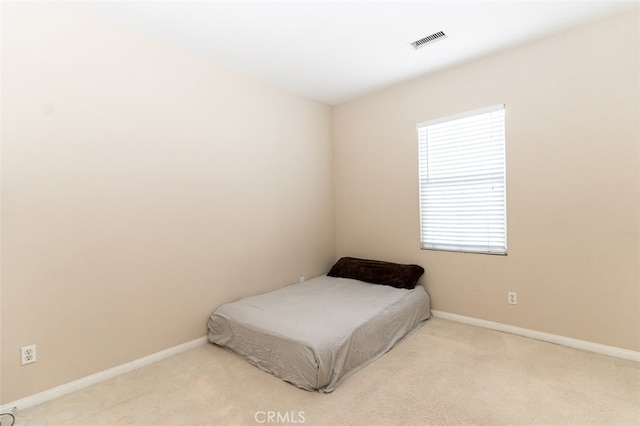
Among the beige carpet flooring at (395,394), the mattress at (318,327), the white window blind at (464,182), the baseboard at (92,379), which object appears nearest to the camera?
the beige carpet flooring at (395,394)

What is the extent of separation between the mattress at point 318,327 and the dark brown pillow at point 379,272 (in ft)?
0.34

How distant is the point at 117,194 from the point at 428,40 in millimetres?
2790

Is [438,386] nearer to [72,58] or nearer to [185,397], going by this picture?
[185,397]

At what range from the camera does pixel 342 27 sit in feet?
7.73

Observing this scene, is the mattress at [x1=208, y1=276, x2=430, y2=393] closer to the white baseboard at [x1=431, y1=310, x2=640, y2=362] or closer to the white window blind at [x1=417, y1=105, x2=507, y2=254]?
the white baseboard at [x1=431, y1=310, x2=640, y2=362]

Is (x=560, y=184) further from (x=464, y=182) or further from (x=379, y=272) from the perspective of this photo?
(x=379, y=272)

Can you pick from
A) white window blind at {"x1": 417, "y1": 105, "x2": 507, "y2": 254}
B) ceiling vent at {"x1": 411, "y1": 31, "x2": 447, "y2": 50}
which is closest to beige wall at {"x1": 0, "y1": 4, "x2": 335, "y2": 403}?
ceiling vent at {"x1": 411, "y1": 31, "x2": 447, "y2": 50}

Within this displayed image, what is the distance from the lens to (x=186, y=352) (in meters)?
2.59

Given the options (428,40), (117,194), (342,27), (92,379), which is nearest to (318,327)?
(92,379)

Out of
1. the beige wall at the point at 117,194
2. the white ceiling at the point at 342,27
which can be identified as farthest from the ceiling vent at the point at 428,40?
the beige wall at the point at 117,194

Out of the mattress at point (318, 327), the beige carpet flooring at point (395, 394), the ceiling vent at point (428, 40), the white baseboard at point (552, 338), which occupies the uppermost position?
the ceiling vent at point (428, 40)

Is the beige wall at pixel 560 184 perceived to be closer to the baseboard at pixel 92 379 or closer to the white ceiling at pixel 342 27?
the white ceiling at pixel 342 27

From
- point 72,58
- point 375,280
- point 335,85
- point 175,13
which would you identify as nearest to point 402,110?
point 335,85

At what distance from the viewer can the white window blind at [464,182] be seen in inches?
113
